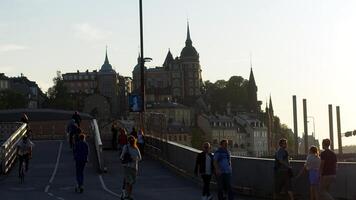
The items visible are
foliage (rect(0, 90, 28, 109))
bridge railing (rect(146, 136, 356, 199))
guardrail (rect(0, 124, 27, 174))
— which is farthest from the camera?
foliage (rect(0, 90, 28, 109))

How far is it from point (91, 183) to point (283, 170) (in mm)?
8973

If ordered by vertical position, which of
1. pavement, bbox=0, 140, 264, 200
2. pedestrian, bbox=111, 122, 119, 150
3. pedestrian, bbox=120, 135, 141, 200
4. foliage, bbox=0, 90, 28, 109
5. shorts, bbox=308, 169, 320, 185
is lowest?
pavement, bbox=0, 140, 264, 200

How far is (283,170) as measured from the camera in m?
19.6

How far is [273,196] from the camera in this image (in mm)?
21266

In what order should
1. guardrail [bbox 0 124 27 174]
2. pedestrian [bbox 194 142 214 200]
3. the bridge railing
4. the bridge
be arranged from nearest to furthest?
the bridge railing < pedestrian [bbox 194 142 214 200] < the bridge < guardrail [bbox 0 124 27 174]

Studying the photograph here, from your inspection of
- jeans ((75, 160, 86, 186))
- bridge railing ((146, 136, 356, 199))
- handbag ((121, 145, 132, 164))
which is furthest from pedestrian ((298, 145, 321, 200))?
jeans ((75, 160, 86, 186))

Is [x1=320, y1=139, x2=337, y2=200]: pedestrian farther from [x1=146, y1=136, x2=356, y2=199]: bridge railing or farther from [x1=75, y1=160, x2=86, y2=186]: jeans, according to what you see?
[x1=75, y1=160, x2=86, y2=186]: jeans

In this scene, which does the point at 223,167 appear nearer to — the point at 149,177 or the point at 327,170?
the point at 327,170

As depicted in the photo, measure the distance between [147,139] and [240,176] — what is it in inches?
637

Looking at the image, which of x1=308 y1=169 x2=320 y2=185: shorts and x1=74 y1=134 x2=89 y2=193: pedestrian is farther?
x1=74 y1=134 x2=89 y2=193: pedestrian

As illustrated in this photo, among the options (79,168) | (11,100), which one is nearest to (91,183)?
(79,168)

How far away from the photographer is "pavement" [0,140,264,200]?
23.2 metres

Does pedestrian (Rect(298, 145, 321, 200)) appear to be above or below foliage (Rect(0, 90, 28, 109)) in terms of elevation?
below

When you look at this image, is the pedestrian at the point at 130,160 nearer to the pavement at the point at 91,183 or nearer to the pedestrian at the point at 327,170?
the pavement at the point at 91,183
